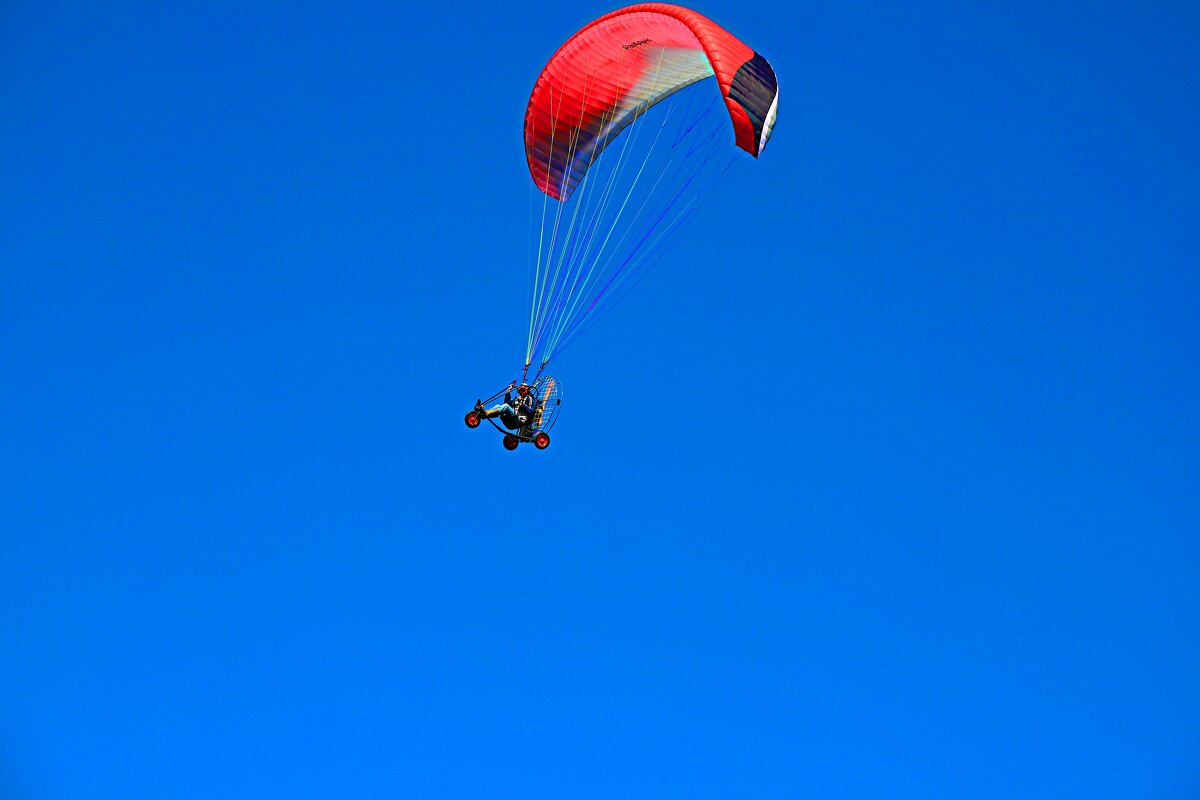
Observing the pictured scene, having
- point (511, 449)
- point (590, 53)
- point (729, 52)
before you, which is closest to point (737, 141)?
point (729, 52)

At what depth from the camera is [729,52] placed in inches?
968

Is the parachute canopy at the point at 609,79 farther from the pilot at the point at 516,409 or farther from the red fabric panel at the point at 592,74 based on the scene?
the pilot at the point at 516,409

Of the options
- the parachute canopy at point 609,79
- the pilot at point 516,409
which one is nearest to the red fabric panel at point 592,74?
the parachute canopy at point 609,79

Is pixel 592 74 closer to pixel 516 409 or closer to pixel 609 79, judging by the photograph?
pixel 609 79

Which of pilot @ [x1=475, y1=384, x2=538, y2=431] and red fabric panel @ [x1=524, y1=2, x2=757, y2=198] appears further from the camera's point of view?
red fabric panel @ [x1=524, y1=2, x2=757, y2=198]

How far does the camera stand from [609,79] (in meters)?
27.2

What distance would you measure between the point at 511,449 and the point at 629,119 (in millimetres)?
5916

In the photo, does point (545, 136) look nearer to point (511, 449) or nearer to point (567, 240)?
point (567, 240)

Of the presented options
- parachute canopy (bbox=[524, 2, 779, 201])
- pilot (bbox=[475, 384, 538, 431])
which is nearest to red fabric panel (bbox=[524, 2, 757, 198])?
parachute canopy (bbox=[524, 2, 779, 201])

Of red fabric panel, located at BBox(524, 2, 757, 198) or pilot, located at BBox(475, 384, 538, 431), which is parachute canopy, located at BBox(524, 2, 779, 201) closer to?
red fabric panel, located at BBox(524, 2, 757, 198)

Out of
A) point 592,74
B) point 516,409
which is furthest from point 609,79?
point 516,409

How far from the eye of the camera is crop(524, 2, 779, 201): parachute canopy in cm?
2525

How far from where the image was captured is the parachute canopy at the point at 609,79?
82.8ft

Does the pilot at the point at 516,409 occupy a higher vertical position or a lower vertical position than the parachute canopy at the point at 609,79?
lower
